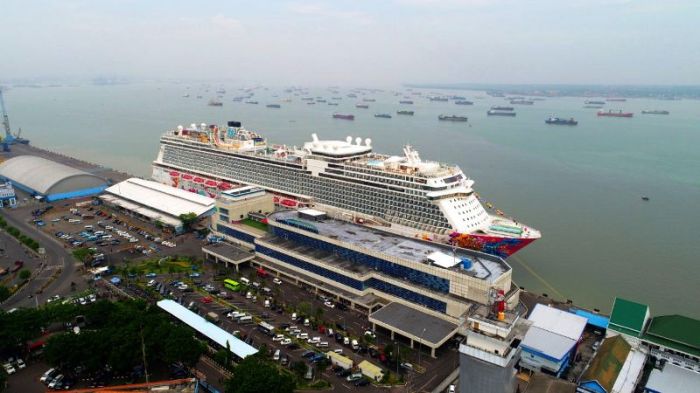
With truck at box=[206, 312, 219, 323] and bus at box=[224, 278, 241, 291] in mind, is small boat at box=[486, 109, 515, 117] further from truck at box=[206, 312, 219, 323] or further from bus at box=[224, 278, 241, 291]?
truck at box=[206, 312, 219, 323]

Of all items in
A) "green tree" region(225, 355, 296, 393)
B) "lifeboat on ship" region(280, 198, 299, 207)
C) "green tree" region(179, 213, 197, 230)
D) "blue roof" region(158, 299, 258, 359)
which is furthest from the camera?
"lifeboat on ship" region(280, 198, 299, 207)

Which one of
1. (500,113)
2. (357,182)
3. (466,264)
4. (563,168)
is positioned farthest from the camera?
(500,113)

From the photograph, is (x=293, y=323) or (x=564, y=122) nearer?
(x=293, y=323)

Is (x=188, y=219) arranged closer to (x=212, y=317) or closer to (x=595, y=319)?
(x=212, y=317)

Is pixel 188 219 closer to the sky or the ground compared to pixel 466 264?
closer to the ground

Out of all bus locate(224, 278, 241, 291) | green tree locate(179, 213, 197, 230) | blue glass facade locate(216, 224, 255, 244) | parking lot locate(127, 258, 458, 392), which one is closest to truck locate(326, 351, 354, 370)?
parking lot locate(127, 258, 458, 392)

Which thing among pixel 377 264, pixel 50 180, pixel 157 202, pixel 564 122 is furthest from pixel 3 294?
pixel 564 122

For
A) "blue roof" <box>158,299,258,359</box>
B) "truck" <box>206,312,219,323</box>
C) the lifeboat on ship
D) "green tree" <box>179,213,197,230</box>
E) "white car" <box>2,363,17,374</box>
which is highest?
the lifeboat on ship
